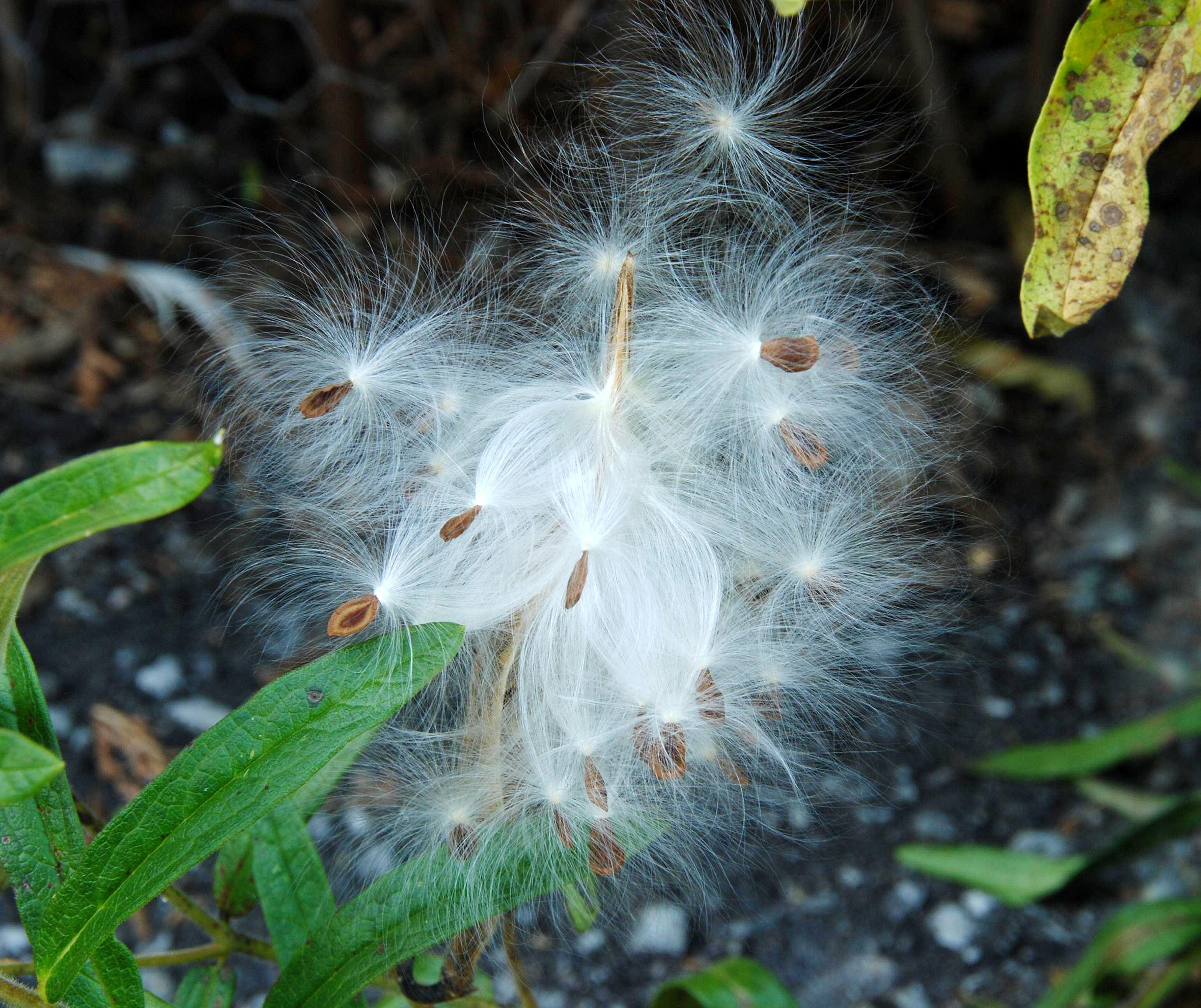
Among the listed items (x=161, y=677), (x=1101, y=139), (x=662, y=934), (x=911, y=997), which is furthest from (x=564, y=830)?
(x=161, y=677)

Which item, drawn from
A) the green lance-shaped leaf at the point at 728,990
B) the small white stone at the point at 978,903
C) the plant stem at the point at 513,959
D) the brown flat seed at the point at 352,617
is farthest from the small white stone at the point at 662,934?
the brown flat seed at the point at 352,617

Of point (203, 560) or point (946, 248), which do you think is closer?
point (203, 560)

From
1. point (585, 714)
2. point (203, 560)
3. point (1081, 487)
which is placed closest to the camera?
point (585, 714)

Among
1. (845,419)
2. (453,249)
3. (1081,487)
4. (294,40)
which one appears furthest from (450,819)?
(294,40)

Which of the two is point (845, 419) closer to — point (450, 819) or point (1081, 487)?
point (450, 819)

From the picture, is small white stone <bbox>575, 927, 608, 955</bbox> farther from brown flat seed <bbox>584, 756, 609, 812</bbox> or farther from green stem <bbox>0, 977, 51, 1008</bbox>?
green stem <bbox>0, 977, 51, 1008</bbox>

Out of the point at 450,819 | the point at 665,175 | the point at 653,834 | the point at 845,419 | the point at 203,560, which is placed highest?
the point at 665,175

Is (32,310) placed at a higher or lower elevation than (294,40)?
lower

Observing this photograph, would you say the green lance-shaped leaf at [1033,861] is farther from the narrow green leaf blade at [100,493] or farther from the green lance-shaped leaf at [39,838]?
the narrow green leaf blade at [100,493]
